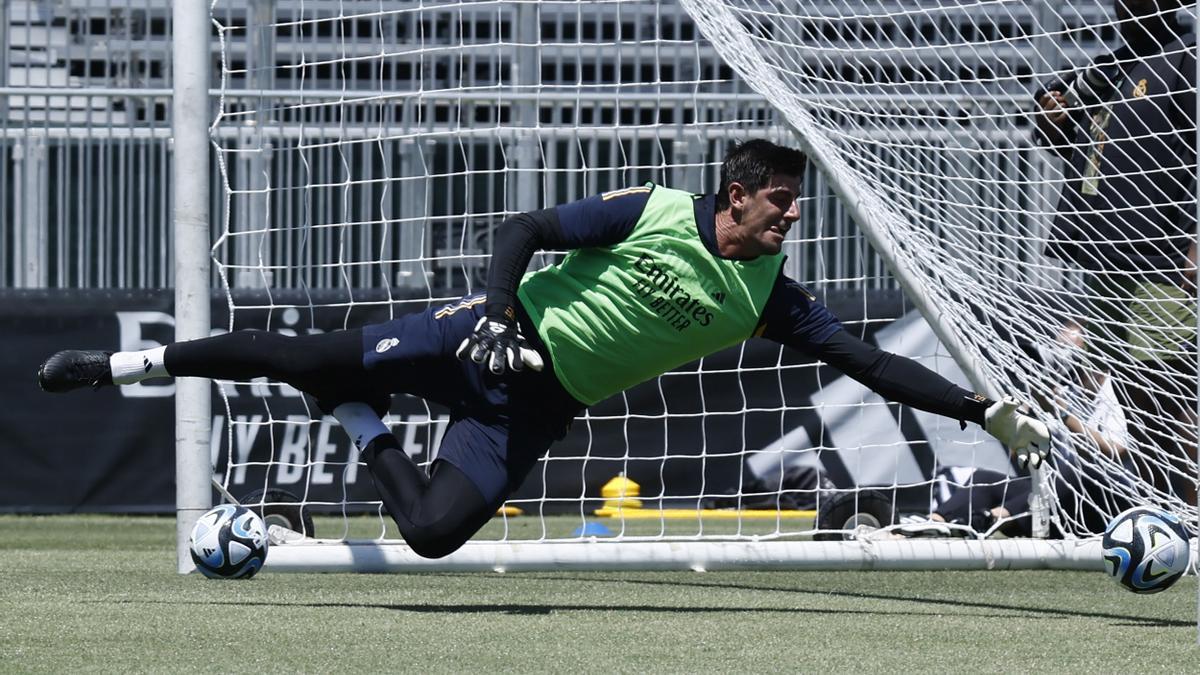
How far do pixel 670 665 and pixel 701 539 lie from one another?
2334 millimetres

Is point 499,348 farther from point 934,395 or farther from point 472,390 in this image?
point 934,395

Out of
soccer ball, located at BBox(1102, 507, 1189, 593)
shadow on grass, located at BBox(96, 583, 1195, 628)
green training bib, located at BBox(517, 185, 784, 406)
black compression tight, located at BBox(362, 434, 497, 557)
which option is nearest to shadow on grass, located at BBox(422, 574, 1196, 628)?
shadow on grass, located at BBox(96, 583, 1195, 628)

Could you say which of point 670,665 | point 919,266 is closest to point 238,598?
point 670,665

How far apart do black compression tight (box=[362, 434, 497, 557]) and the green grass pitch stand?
230mm

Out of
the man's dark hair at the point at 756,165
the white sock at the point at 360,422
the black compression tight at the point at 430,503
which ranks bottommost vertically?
the black compression tight at the point at 430,503

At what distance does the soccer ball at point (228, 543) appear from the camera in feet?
17.3

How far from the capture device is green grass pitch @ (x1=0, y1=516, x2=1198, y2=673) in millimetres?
4090

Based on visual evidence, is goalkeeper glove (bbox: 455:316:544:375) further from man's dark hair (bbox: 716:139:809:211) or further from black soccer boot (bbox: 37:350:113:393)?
black soccer boot (bbox: 37:350:113:393)

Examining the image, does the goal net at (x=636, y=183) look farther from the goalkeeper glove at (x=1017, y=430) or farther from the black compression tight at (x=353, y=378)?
the goalkeeper glove at (x=1017, y=430)

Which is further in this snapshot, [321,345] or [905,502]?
[905,502]

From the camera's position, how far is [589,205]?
5031mm

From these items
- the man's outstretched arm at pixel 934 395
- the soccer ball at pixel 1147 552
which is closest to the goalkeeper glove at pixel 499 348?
the man's outstretched arm at pixel 934 395

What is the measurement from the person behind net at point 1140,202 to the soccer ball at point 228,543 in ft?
9.12

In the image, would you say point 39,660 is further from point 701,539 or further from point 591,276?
point 701,539
